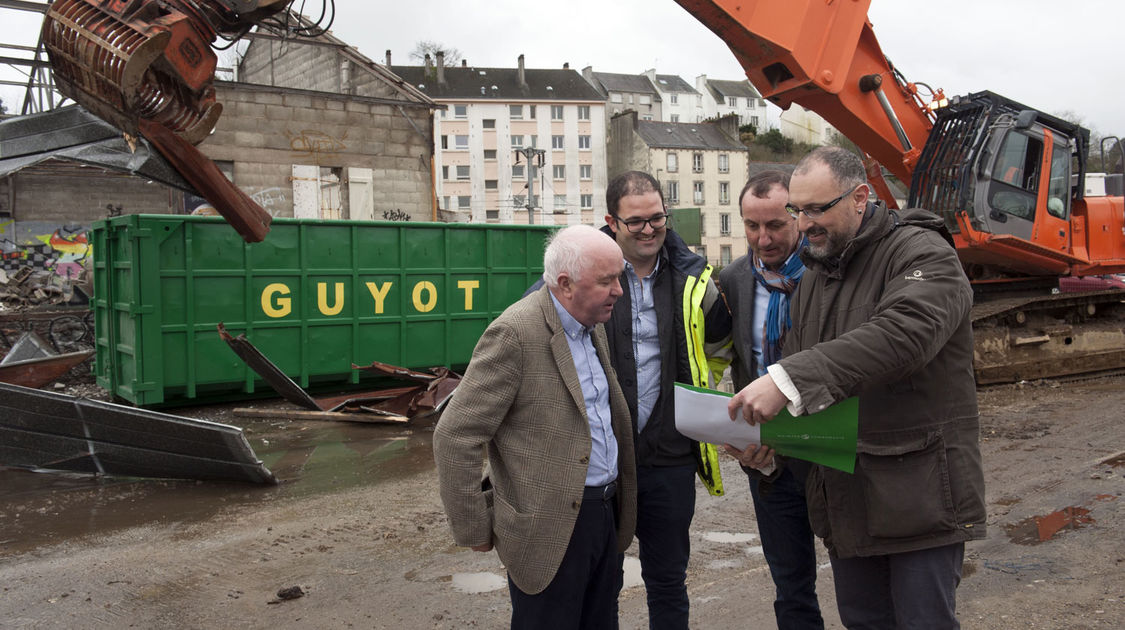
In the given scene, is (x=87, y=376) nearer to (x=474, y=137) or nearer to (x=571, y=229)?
(x=571, y=229)

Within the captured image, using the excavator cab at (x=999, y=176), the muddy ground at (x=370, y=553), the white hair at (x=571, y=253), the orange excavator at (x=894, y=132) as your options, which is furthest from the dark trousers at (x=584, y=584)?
the excavator cab at (x=999, y=176)

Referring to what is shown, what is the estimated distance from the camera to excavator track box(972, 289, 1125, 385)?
1004 cm

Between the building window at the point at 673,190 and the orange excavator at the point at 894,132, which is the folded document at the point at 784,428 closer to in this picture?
the orange excavator at the point at 894,132

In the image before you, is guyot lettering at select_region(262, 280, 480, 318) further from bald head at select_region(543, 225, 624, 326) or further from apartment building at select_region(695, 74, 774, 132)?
apartment building at select_region(695, 74, 774, 132)

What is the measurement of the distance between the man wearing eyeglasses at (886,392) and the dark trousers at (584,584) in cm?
58

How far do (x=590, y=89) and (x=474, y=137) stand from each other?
31.4 ft

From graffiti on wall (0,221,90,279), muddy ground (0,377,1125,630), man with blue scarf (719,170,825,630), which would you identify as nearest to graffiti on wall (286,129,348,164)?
graffiti on wall (0,221,90,279)

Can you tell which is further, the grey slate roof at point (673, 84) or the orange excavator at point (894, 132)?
the grey slate roof at point (673, 84)

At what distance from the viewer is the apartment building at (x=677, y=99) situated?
82.1 meters

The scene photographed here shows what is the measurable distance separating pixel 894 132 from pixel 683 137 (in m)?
50.1

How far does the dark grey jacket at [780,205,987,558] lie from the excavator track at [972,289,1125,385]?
8310mm

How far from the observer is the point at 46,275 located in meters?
17.8

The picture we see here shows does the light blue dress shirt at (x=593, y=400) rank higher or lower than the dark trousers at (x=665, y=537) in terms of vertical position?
higher

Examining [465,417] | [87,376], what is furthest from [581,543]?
[87,376]
